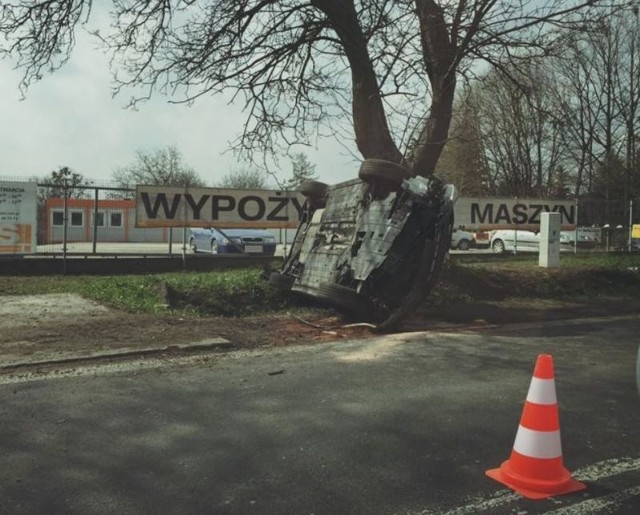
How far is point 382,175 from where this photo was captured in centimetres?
912

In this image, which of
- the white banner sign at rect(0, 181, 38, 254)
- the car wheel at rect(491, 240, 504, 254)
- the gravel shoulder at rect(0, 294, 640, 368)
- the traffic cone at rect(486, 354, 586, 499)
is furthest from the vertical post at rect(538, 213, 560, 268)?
the car wheel at rect(491, 240, 504, 254)

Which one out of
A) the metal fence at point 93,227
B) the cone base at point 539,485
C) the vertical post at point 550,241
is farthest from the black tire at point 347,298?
the vertical post at point 550,241

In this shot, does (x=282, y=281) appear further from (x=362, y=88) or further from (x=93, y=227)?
(x=93, y=227)

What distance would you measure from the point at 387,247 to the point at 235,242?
34.7 feet

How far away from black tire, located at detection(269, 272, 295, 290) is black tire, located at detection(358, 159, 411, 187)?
2332 millimetres

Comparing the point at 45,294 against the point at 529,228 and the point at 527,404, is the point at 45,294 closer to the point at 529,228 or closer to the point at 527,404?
the point at 527,404

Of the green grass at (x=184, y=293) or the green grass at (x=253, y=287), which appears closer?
the green grass at (x=184, y=293)

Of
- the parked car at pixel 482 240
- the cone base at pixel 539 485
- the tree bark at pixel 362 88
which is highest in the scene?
the tree bark at pixel 362 88

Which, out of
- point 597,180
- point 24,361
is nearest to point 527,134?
point 597,180

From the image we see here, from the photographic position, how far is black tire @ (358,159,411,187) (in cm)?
912

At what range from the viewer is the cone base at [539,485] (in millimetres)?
3719

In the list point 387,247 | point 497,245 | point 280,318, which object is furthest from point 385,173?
point 497,245

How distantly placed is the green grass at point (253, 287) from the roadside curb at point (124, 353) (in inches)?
94.3

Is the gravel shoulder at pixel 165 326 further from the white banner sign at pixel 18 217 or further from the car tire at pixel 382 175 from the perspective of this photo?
the white banner sign at pixel 18 217
